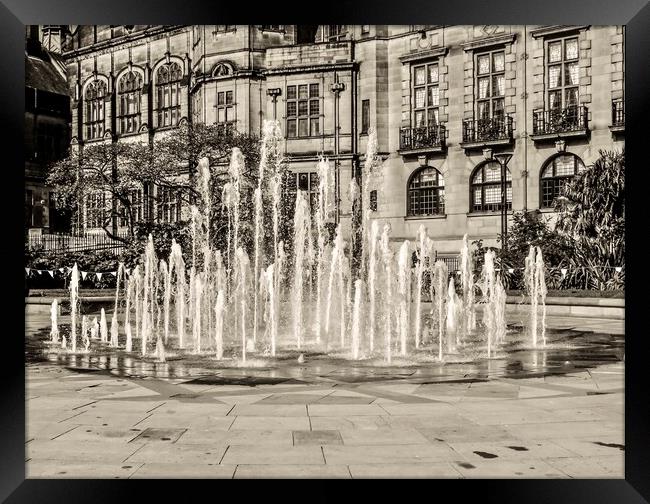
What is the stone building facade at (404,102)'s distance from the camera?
8.90 m

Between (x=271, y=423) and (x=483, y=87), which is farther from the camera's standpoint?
(x=483, y=87)

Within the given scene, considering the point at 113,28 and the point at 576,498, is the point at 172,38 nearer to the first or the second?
the point at 113,28

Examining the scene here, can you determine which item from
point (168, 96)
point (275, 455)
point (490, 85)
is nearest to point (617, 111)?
point (490, 85)

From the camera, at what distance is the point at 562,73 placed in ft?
30.2

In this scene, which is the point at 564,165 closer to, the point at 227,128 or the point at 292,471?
the point at 227,128

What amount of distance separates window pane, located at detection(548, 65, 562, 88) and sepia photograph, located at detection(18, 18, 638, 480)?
4cm

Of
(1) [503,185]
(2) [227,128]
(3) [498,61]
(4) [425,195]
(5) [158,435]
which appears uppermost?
(3) [498,61]

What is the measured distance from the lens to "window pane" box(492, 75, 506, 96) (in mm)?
9492

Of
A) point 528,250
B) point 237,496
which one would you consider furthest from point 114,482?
point 528,250

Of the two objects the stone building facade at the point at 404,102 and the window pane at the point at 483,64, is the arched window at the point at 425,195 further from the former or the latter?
the window pane at the point at 483,64

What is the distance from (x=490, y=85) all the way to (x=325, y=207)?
2729 mm

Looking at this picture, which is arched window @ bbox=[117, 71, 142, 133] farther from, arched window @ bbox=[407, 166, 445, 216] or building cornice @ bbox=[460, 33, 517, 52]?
building cornice @ bbox=[460, 33, 517, 52]

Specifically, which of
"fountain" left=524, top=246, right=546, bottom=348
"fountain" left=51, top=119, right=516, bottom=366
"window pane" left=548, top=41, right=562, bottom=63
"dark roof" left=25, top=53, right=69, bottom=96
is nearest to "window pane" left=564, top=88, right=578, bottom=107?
"window pane" left=548, top=41, right=562, bottom=63

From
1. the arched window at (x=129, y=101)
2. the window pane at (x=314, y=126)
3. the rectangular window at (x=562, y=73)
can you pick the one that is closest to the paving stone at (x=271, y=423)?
the window pane at (x=314, y=126)
